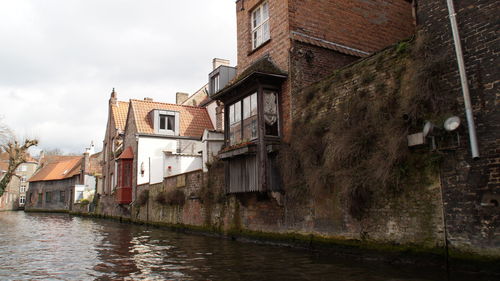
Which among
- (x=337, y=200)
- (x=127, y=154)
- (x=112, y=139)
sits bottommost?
(x=337, y=200)

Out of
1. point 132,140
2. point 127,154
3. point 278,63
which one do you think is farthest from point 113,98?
point 278,63

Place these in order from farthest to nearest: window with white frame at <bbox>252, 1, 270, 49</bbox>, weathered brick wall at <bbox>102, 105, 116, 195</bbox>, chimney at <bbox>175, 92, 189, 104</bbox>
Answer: chimney at <bbox>175, 92, 189, 104</bbox> → weathered brick wall at <bbox>102, 105, 116, 195</bbox> → window with white frame at <bbox>252, 1, 270, 49</bbox>

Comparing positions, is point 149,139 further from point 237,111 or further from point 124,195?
point 237,111

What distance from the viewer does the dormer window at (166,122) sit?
28625 mm

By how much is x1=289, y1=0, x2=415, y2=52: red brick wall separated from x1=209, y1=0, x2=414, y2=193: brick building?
0.10 feet

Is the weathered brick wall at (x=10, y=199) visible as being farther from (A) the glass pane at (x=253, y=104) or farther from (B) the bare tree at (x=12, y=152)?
(A) the glass pane at (x=253, y=104)

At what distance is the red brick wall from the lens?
1372 cm

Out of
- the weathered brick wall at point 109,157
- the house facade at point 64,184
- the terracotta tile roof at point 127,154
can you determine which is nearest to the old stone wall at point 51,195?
the house facade at point 64,184

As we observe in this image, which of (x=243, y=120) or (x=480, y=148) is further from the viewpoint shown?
(x=243, y=120)

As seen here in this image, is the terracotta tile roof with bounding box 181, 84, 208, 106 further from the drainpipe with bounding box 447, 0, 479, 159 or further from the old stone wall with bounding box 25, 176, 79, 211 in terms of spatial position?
the drainpipe with bounding box 447, 0, 479, 159

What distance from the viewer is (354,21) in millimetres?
14797

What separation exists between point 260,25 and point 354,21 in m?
3.39

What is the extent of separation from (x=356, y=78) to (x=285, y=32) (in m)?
3.76

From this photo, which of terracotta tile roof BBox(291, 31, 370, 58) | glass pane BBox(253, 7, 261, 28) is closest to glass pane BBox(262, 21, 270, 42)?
glass pane BBox(253, 7, 261, 28)
